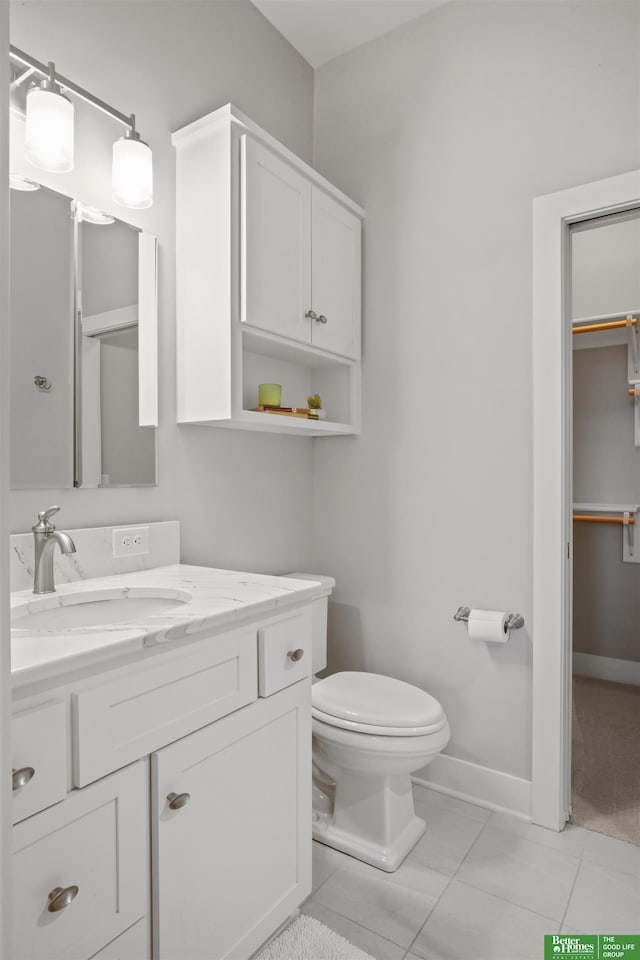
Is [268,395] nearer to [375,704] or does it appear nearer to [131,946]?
[375,704]

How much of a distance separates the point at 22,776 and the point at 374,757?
1.07m

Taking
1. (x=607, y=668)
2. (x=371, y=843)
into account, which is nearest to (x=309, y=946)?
(x=371, y=843)

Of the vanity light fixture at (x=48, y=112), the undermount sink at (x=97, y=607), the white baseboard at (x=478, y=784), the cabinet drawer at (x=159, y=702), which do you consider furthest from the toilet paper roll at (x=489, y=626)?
the vanity light fixture at (x=48, y=112)

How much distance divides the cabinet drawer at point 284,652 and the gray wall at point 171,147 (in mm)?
588

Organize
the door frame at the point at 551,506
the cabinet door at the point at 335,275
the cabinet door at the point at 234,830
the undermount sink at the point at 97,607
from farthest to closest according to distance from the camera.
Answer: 1. the cabinet door at the point at 335,275
2. the door frame at the point at 551,506
3. the undermount sink at the point at 97,607
4. the cabinet door at the point at 234,830

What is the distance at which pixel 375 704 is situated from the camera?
5.74 ft

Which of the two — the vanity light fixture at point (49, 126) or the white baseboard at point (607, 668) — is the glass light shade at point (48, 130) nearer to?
the vanity light fixture at point (49, 126)

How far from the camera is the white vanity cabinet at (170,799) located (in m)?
0.87

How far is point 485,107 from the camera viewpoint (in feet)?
6.59

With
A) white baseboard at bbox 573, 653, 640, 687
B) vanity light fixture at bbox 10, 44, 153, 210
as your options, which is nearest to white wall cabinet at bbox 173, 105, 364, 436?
vanity light fixture at bbox 10, 44, 153, 210

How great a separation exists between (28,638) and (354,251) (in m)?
1.85

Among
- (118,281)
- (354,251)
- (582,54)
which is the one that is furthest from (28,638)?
(582,54)

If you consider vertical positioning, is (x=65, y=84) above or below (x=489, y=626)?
above

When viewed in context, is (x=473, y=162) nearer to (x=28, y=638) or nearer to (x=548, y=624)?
(x=548, y=624)
